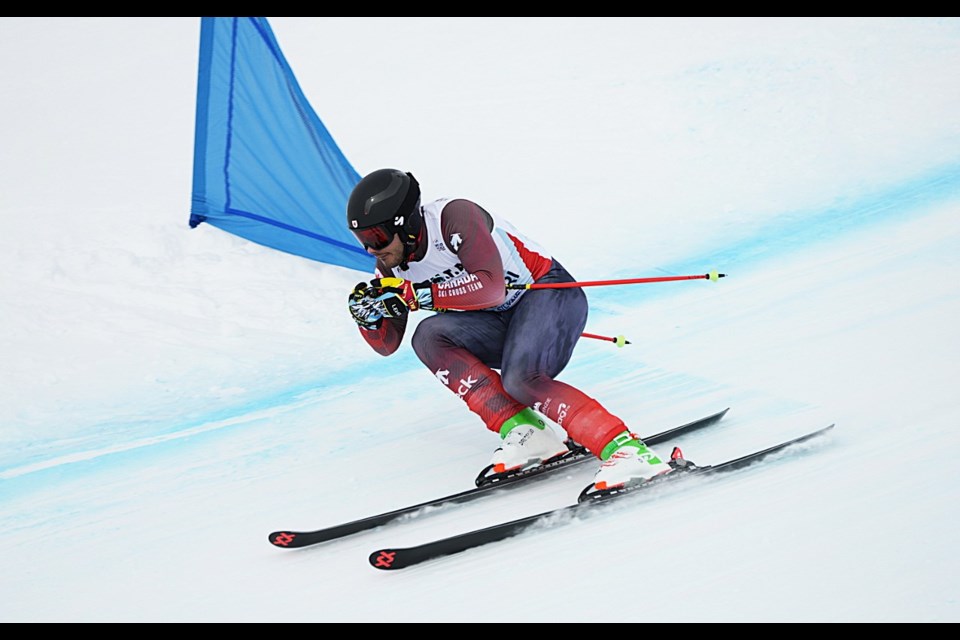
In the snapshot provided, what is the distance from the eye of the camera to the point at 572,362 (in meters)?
4.41

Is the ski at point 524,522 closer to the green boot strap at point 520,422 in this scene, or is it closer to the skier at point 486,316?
the skier at point 486,316

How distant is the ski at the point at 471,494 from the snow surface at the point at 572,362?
4 cm

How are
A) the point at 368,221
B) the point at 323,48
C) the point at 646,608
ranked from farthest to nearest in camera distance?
the point at 323,48
the point at 368,221
the point at 646,608

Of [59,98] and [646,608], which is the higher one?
[59,98]

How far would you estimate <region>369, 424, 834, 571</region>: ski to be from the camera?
275 centimetres

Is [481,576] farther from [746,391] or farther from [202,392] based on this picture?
[202,392]

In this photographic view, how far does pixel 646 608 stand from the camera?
95.7 inches

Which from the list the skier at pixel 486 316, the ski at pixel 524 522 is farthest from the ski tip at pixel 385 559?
the skier at pixel 486 316

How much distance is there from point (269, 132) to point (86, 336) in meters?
Result: 1.57

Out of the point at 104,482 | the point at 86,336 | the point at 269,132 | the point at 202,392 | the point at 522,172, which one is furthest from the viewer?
the point at 522,172

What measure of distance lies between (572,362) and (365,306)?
1459 mm

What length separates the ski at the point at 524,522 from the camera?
2.75 meters

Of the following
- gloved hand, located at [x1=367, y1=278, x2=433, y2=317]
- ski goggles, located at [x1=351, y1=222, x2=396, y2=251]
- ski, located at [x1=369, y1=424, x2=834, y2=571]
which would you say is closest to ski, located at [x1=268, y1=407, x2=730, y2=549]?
ski, located at [x1=369, y1=424, x2=834, y2=571]

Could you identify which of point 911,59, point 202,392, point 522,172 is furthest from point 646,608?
point 911,59
